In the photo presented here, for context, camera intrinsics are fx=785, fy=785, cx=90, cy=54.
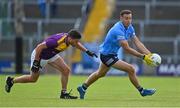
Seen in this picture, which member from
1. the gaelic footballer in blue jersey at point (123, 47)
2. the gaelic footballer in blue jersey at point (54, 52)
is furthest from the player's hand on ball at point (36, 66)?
the gaelic footballer in blue jersey at point (123, 47)

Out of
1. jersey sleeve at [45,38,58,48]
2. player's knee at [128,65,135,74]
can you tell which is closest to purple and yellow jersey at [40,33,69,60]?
jersey sleeve at [45,38,58,48]

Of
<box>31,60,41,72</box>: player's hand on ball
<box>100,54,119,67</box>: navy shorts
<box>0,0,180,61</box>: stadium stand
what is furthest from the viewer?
<box>0,0,180,61</box>: stadium stand

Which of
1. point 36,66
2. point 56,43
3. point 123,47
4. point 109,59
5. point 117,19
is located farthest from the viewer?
point 117,19

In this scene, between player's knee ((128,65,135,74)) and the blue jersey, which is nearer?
player's knee ((128,65,135,74))

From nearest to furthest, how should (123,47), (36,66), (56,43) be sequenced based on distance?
(123,47) < (56,43) < (36,66)

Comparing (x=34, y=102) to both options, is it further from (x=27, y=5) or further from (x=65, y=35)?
(x=27, y=5)

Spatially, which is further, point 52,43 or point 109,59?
point 109,59

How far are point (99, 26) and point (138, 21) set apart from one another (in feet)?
7.10

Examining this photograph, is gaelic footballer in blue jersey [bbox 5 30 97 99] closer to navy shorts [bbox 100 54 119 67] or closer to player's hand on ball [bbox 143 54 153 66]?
navy shorts [bbox 100 54 119 67]

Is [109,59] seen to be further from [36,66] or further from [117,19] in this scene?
[117,19]

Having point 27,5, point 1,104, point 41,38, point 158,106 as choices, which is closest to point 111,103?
point 158,106

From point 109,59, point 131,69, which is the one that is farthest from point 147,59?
point 109,59

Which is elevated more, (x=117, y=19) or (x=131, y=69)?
(x=117, y=19)

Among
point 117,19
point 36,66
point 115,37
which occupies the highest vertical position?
point 117,19
